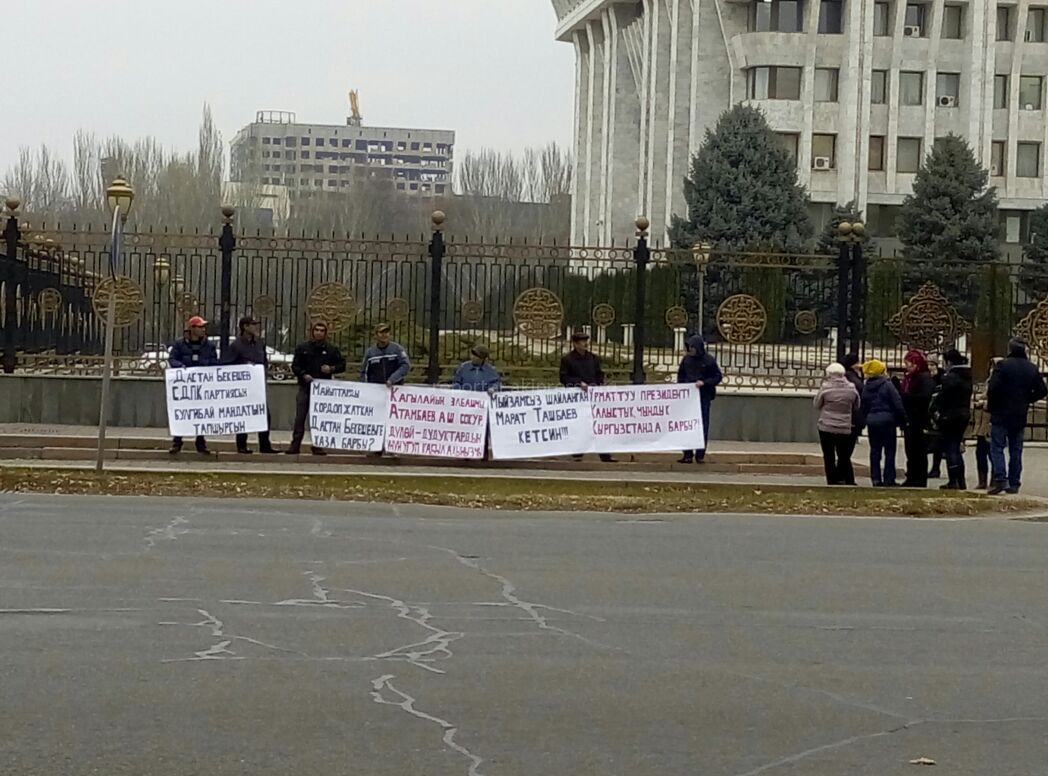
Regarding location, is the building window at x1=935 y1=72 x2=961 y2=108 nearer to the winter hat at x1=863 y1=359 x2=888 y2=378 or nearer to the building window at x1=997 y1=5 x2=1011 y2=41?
the building window at x1=997 y1=5 x2=1011 y2=41

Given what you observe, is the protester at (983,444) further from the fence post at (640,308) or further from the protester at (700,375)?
the fence post at (640,308)

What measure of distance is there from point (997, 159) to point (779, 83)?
10637 mm

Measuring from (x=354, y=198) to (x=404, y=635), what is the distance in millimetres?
76870

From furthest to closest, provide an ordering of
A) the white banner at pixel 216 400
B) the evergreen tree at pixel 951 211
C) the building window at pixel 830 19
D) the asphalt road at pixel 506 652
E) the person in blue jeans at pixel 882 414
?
the building window at pixel 830 19
the evergreen tree at pixel 951 211
the white banner at pixel 216 400
the person in blue jeans at pixel 882 414
the asphalt road at pixel 506 652

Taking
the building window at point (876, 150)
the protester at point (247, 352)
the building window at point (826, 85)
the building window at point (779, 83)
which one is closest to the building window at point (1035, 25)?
the building window at point (876, 150)

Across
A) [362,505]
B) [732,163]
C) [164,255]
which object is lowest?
[362,505]

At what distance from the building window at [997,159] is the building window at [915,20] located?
6.03 m

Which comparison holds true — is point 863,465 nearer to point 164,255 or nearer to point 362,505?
point 362,505

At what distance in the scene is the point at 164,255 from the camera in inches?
913

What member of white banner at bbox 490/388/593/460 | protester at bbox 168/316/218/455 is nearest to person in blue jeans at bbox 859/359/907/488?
white banner at bbox 490/388/593/460

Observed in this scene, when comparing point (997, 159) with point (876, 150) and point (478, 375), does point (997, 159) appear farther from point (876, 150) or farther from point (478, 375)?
point (478, 375)

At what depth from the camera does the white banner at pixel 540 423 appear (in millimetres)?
20656

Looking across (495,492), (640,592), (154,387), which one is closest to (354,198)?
(154,387)

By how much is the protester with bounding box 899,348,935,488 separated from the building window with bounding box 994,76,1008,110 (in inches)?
2197
